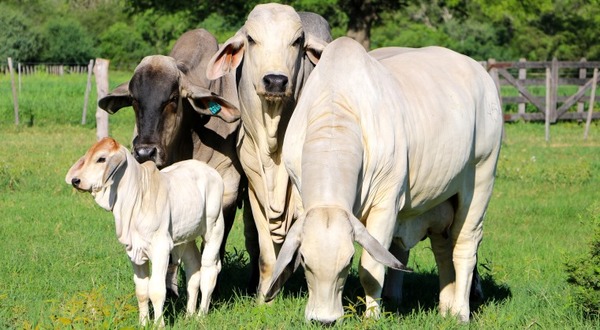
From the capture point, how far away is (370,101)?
6160 millimetres

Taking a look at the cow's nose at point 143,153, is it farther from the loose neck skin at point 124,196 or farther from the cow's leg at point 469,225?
the cow's leg at point 469,225

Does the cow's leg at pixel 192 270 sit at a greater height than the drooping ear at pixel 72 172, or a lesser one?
lesser

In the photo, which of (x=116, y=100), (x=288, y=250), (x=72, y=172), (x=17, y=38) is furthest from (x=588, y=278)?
(x=17, y=38)

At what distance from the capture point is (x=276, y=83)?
21.4 feet

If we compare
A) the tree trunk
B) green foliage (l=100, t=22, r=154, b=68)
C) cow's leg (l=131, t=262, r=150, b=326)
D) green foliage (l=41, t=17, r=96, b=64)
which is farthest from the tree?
green foliage (l=41, t=17, r=96, b=64)

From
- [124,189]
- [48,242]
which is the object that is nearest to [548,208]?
[48,242]

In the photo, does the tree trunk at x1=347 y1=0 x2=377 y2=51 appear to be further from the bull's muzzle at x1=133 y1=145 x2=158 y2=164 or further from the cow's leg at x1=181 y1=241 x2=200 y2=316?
the cow's leg at x1=181 y1=241 x2=200 y2=316

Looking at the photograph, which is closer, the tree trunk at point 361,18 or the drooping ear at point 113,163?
the drooping ear at point 113,163

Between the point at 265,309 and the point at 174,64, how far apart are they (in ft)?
6.60

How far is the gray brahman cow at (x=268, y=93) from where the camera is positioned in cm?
675

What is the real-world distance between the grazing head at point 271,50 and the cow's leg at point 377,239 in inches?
41.8

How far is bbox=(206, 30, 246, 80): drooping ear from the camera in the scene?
7188 millimetres

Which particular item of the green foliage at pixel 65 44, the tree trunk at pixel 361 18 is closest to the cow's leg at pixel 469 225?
the tree trunk at pixel 361 18

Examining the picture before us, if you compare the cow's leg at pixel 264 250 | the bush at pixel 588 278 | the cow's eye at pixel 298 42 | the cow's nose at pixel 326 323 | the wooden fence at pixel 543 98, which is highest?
the cow's eye at pixel 298 42
